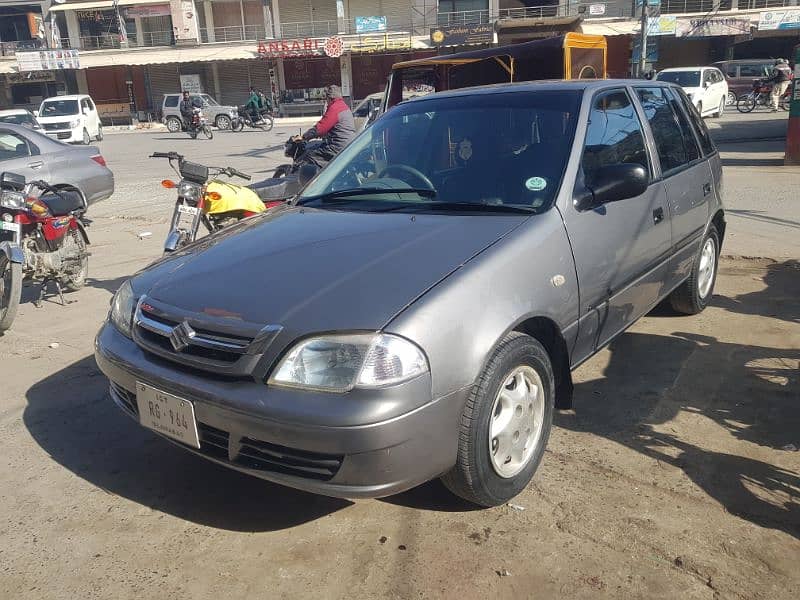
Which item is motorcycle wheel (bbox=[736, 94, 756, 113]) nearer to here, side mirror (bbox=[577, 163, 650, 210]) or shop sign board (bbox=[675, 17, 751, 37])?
shop sign board (bbox=[675, 17, 751, 37])

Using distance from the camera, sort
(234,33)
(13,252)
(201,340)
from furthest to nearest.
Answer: (234,33) < (13,252) < (201,340)

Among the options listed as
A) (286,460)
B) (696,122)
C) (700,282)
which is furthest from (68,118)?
(286,460)

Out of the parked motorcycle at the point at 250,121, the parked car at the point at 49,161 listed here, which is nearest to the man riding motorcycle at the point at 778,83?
the parked motorcycle at the point at 250,121

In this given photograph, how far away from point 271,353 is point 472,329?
730mm

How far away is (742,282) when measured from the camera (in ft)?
19.7

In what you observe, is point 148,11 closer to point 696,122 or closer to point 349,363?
point 696,122

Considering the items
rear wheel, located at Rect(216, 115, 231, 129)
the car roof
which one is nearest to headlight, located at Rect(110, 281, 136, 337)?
the car roof

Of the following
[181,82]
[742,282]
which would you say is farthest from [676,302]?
[181,82]

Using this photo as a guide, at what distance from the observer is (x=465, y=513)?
290 centimetres

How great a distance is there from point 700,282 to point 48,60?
46200mm

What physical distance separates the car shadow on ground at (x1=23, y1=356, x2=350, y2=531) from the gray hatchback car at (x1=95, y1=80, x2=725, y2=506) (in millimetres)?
430

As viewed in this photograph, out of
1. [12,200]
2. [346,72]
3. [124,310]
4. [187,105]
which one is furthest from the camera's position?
[346,72]

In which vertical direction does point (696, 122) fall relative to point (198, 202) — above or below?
above

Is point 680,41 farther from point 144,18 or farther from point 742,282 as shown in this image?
point 742,282
